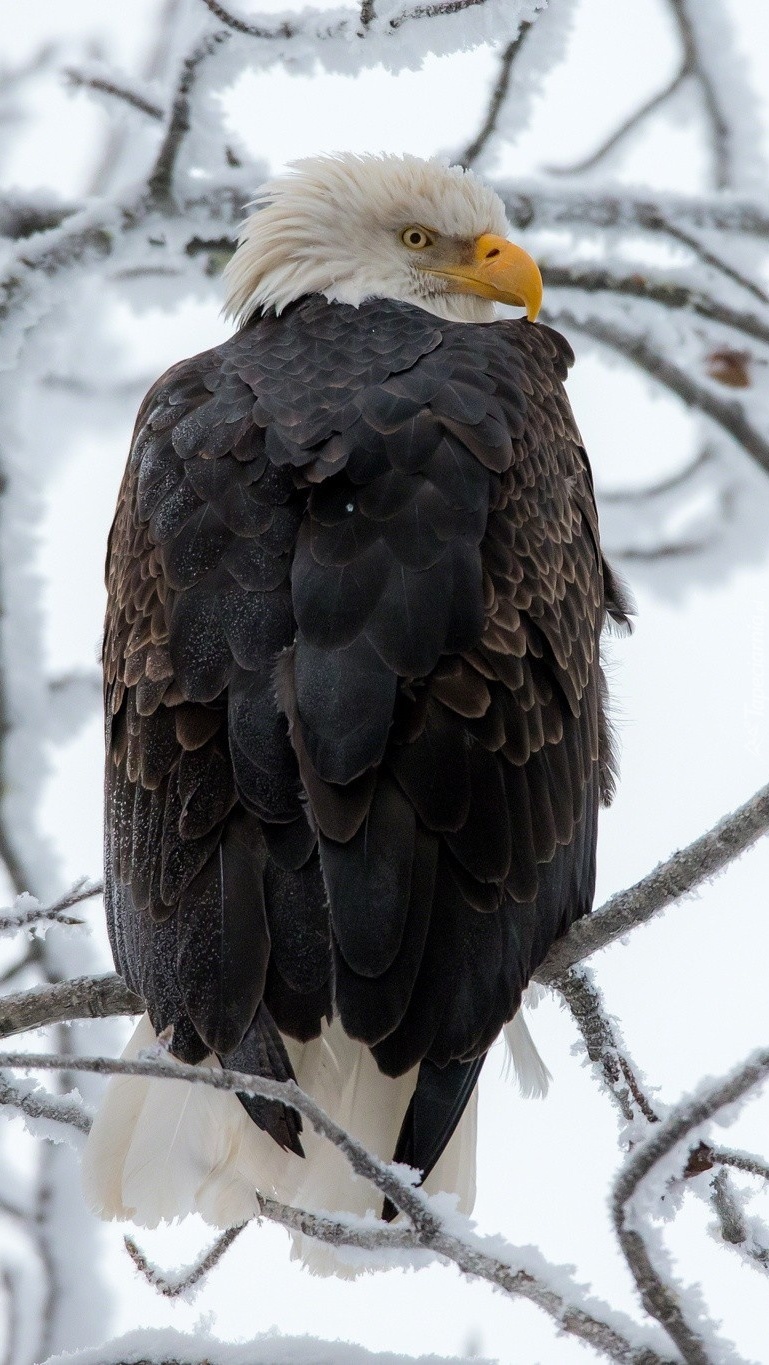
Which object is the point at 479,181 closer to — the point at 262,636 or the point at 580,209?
the point at 580,209

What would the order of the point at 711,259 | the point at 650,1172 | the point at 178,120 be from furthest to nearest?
the point at 711,259 < the point at 178,120 < the point at 650,1172

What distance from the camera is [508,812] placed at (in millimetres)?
2844

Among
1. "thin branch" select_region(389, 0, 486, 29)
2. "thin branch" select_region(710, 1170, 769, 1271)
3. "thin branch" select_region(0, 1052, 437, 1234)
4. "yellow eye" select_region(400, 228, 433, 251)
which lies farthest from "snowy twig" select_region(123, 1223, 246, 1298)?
"yellow eye" select_region(400, 228, 433, 251)

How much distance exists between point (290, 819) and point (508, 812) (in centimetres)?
44

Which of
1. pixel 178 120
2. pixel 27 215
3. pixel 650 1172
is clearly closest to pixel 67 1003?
pixel 650 1172

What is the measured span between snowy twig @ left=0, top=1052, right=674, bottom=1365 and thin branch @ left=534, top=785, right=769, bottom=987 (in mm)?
889

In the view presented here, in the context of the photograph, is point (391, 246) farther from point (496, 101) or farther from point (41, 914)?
point (41, 914)

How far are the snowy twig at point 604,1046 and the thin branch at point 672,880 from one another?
0.15 m

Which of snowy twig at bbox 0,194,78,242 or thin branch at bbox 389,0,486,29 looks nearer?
thin branch at bbox 389,0,486,29

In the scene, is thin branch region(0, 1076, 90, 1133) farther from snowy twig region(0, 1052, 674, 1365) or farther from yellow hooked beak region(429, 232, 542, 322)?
yellow hooked beak region(429, 232, 542, 322)

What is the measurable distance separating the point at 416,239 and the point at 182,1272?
2.90m

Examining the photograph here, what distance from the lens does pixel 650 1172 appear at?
1.62 meters

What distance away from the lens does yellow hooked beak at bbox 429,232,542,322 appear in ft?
13.7

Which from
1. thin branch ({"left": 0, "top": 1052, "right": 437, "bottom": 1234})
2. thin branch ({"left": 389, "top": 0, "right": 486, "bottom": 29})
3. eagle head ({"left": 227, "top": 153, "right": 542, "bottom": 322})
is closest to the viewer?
thin branch ({"left": 0, "top": 1052, "right": 437, "bottom": 1234})
